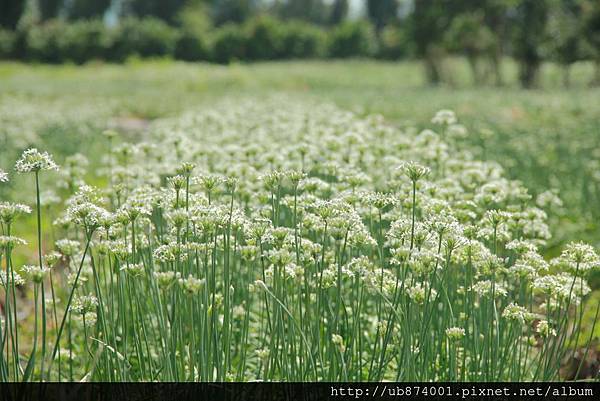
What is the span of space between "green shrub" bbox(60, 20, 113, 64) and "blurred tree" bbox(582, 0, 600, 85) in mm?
38614

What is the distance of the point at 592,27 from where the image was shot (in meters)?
30.7

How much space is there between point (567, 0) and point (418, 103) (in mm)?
25021

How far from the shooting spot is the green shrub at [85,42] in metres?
54.8

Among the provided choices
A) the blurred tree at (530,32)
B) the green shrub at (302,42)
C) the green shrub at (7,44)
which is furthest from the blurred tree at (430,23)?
the green shrub at (7,44)

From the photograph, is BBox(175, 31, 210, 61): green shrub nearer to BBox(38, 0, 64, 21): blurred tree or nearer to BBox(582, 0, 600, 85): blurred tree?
BBox(38, 0, 64, 21): blurred tree

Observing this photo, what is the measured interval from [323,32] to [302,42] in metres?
4.99

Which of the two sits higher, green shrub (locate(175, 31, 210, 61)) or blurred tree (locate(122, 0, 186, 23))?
blurred tree (locate(122, 0, 186, 23))

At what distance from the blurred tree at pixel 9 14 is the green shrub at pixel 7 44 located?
2022 mm

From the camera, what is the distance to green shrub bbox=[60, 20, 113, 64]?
2159 inches

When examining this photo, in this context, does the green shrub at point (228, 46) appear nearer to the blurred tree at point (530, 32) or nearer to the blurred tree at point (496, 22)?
the blurred tree at point (496, 22)

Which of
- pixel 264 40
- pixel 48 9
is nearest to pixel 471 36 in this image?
pixel 264 40

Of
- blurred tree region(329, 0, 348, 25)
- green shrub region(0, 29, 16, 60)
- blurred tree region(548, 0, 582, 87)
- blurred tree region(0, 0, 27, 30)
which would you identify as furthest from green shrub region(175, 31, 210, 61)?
blurred tree region(329, 0, 348, 25)

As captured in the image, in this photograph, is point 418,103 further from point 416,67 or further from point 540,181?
point 416,67

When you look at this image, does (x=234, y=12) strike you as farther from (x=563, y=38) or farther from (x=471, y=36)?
(x=563, y=38)
